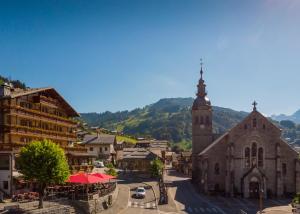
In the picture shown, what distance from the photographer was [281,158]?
74938 millimetres

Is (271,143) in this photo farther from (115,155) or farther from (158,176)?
(115,155)

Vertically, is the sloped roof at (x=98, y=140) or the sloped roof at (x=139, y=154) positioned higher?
the sloped roof at (x=98, y=140)

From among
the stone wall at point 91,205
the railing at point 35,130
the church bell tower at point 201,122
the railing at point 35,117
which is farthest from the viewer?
the church bell tower at point 201,122

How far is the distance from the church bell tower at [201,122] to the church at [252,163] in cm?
1134

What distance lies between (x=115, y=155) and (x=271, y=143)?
6429cm

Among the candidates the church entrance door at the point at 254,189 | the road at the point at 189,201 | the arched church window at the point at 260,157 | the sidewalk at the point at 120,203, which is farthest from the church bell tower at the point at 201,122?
the sidewalk at the point at 120,203

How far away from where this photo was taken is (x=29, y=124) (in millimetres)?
57188

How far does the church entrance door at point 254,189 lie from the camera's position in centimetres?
7269

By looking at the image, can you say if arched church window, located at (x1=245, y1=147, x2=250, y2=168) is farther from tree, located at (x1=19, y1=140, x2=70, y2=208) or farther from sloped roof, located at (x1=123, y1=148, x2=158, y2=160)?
tree, located at (x1=19, y1=140, x2=70, y2=208)

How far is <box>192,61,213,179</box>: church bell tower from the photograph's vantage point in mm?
88688

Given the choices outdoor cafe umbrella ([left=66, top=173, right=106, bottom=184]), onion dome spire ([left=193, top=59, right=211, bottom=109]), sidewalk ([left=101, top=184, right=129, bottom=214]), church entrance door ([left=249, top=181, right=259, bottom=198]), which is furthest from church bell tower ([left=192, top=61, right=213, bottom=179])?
outdoor cafe umbrella ([left=66, top=173, right=106, bottom=184])

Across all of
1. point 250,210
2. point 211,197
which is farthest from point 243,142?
point 250,210

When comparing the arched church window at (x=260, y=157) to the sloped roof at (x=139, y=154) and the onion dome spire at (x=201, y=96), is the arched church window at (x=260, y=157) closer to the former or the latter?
the onion dome spire at (x=201, y=96)

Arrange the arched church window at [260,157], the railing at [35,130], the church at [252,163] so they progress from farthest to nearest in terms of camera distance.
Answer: the arched church window at [260,157]
the church at [252,163]
the railing at [35,130]
